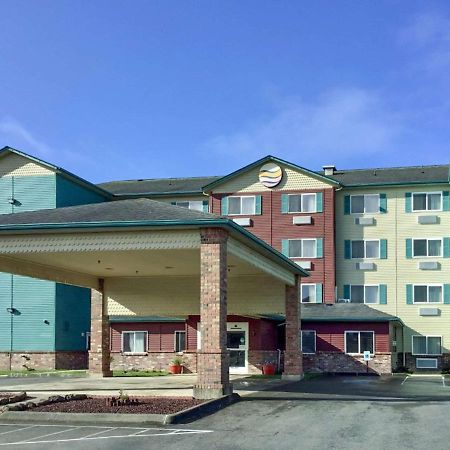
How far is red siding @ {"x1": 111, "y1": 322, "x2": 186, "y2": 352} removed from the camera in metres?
41.1

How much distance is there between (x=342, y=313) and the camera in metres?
41.9

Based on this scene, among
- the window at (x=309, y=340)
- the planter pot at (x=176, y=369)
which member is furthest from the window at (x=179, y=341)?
the window at (x=309, y=340)

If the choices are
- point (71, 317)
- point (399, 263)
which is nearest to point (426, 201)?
point (399, 263)

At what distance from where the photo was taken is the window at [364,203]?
155 feet

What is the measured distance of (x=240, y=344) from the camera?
38.9m

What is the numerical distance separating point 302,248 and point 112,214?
87.3 ft

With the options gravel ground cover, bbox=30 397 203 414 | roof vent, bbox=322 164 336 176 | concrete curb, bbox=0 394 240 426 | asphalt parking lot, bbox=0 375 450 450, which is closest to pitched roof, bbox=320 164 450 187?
roof vent, bbox=322 164 336 176

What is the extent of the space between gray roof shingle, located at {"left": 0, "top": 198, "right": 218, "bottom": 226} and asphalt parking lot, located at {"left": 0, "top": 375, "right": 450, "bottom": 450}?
5.44 m

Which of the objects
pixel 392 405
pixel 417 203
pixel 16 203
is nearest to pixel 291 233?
pixel 417 203

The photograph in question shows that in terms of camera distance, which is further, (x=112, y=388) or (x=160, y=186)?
(x=160, y=186)

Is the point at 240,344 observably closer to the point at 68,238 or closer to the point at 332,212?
the point at 332,212

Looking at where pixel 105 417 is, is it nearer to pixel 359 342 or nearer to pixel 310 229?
pixel 359 342

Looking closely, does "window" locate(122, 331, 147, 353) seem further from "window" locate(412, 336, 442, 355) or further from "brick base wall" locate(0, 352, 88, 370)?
"window" locate(412, 336, 442, 355)

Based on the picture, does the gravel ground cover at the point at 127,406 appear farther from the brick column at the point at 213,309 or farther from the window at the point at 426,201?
the window at the point at 426,201
